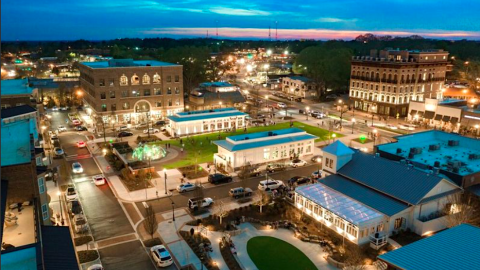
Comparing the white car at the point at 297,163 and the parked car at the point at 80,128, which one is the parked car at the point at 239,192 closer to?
the white car at the point at 297,163

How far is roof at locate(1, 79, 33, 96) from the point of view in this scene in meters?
58.8

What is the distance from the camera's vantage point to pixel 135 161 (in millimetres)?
47375

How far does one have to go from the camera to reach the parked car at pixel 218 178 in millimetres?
42062

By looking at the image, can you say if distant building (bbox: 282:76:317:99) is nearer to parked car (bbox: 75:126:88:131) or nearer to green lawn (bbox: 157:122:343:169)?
green lawn (bbox: 157:122:343:169)

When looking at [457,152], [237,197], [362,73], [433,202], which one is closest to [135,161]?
[237,197]

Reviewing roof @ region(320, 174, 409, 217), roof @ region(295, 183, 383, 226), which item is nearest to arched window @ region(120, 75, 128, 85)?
roof @ region(295, 183, 383, 226)

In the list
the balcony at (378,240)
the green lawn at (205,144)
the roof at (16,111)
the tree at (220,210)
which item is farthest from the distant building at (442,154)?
the roof at (16,111)

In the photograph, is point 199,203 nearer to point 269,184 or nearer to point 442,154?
point 269,184

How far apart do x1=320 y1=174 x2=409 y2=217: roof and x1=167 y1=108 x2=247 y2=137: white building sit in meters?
31.3

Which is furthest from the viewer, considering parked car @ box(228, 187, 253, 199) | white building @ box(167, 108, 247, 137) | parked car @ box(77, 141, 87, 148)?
white building @ box(167, 108, 247, 137)

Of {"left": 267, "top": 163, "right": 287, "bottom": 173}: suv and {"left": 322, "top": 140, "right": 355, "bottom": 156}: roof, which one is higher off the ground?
{"left": 322, "top": 140, "right": 355, "bottom": 156}: roof

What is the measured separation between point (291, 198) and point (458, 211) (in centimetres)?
1480

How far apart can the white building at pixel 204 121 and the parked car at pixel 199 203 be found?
2719 centimetres

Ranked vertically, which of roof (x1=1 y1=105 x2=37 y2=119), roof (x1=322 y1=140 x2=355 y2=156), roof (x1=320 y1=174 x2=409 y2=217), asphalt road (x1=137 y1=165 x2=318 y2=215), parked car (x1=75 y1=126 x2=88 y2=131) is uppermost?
roof (x1=1 y1=105 x2=37 y2=119)
